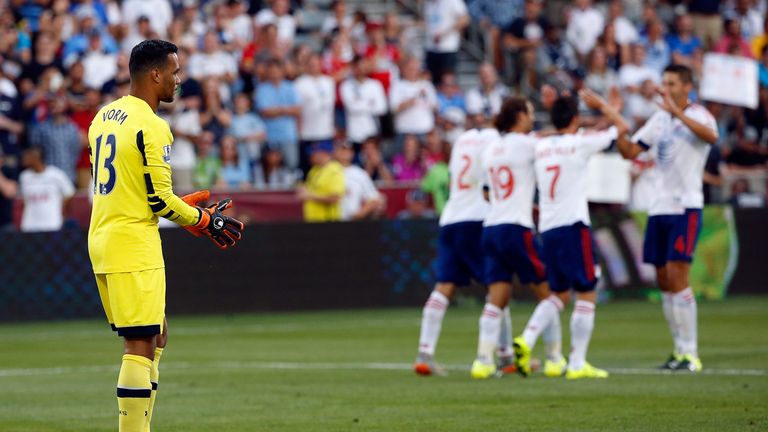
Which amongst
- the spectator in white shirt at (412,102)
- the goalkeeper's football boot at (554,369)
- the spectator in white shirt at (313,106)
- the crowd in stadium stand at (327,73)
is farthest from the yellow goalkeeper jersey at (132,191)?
the spectator in white shirt at (412,102)

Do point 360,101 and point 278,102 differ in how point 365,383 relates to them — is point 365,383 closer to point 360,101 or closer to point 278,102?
point 278,102

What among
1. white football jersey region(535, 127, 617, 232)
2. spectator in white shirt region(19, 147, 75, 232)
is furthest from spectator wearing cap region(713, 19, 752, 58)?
white football jersey region(535, 127, 617, 232)

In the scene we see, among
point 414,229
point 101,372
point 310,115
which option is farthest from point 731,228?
point 101,372

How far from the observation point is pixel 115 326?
27.3ft

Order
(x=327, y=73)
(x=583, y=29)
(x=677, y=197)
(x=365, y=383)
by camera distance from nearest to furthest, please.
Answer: (x=365, y=383) → (x=677, y=197) → (x=327, y=73) → (x=583, y=29)

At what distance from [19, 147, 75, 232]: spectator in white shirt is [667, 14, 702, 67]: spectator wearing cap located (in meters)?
12.6

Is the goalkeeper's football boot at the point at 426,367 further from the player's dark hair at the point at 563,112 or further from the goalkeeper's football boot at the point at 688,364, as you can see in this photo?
the player's dark hair at the point at 563,112

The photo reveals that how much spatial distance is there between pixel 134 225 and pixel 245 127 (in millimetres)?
15253

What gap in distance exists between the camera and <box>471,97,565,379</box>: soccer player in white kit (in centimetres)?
1339

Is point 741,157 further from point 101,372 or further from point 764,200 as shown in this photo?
point 101,372

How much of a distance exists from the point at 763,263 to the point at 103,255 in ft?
55.2

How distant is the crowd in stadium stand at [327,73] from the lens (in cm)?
2262

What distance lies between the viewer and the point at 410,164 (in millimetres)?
24375

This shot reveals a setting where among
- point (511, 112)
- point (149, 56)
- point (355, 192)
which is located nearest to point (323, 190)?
point (355, 192)
